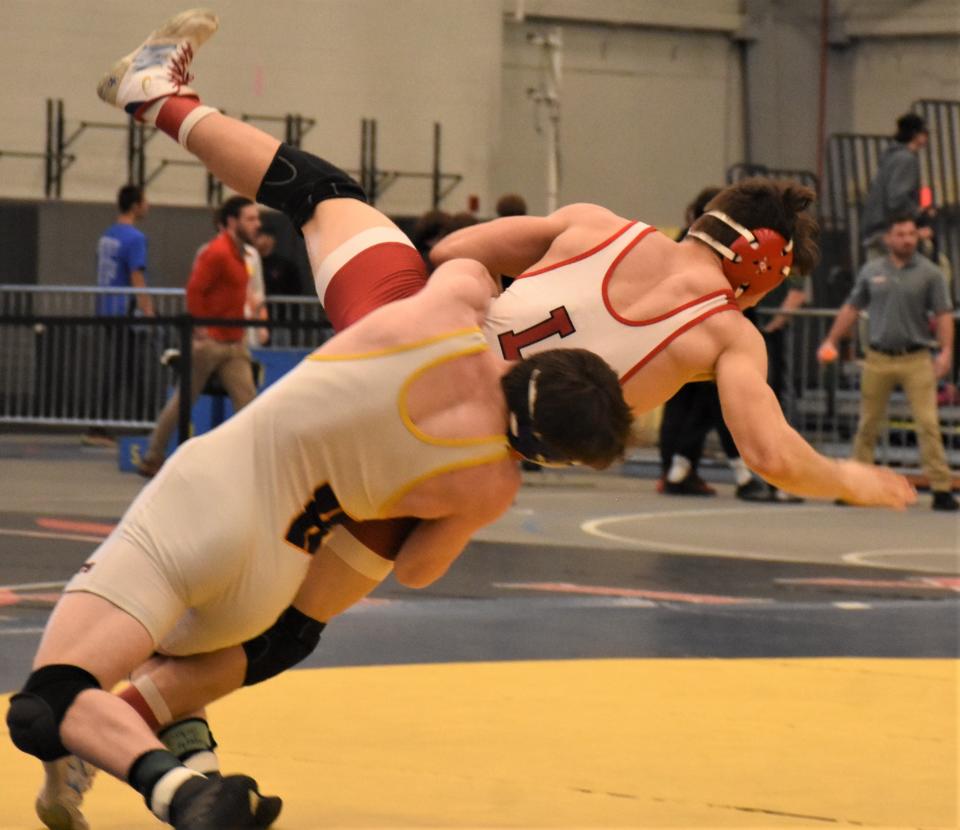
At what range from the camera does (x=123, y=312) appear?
1402cm

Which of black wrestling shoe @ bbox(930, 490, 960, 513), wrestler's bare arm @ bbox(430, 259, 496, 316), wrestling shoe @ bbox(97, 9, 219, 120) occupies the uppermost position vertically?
wrestling shoe @ bbox(97, 9, 219, 120)

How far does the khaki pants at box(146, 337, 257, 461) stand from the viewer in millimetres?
11688

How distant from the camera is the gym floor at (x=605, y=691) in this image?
13.5 feet

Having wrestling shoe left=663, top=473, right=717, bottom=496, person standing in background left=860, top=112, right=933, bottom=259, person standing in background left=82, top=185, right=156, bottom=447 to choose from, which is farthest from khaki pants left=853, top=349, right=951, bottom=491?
person standing in background left=82, top=185, right=156, bottom=447

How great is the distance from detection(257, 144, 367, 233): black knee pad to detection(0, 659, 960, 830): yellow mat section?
1.24m

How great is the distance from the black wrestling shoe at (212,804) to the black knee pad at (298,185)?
144 centimetres

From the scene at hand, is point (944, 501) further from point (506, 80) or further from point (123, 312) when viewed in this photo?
point (506, 80)

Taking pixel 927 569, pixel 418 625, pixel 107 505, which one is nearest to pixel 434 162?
pixel 107 505

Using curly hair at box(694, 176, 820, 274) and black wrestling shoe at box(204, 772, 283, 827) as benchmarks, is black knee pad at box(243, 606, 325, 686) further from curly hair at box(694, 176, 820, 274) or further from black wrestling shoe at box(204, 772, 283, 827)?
curly hair at box(694, 176, 820, 274)

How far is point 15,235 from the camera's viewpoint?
695 inches

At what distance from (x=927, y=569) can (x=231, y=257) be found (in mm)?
4878

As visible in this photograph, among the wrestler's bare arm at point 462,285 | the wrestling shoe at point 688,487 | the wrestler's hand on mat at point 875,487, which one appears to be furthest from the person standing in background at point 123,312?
the wrestler's hand on mat at point 875,487

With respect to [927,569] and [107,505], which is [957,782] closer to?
[927,569]

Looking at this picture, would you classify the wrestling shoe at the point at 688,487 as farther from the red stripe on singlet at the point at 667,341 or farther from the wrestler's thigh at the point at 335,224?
the wrestler's thigh at the point at 335,224
